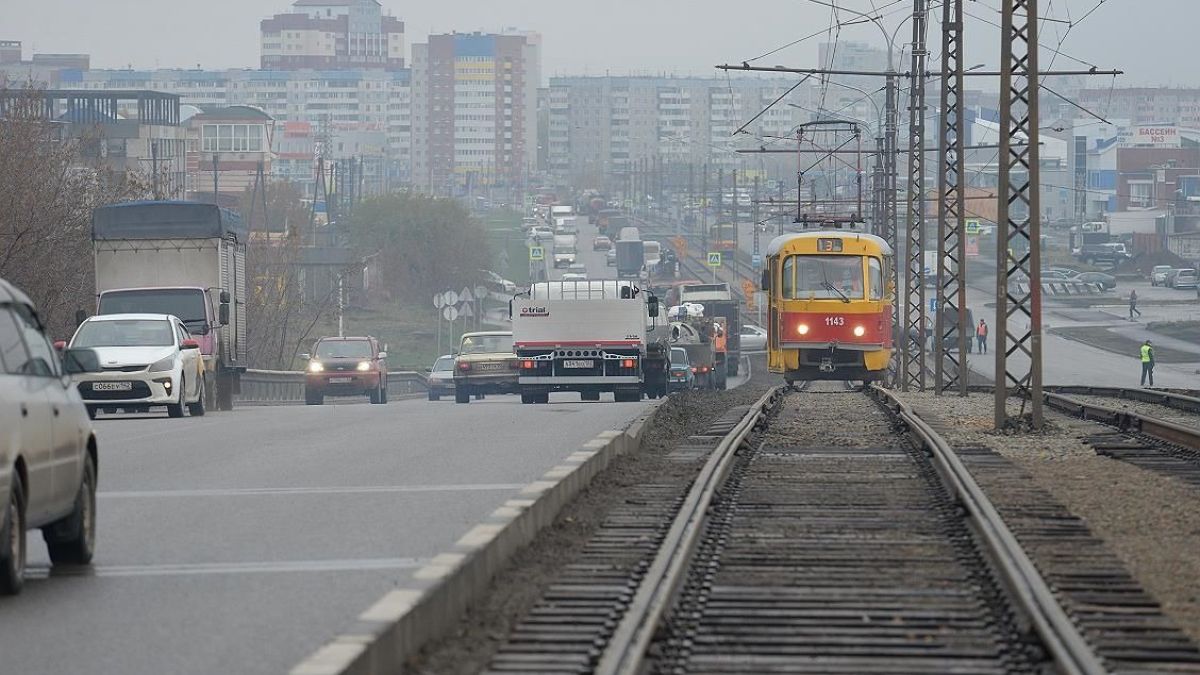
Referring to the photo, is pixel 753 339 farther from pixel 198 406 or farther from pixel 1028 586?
pixel 1028 586

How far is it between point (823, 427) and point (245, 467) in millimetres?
9314

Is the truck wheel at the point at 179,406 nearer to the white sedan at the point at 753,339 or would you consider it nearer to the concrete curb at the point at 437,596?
the concrete curb at the point at 437,596

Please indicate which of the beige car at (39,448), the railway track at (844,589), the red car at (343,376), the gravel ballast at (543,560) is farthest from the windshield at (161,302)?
the beige car at (39,448)

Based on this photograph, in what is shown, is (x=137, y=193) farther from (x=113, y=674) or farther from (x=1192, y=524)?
(x=113, y=674)

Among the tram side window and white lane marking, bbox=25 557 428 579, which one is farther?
the tram side window

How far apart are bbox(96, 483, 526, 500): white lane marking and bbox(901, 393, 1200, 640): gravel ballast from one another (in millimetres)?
4423

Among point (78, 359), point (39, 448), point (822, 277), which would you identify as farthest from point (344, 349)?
point (39, 448)

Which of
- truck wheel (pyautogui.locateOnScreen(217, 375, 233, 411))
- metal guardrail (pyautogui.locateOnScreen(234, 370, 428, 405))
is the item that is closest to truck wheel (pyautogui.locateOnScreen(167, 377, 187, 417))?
truck wheel (pyautogui.locateOnScreen(217, 375, 233, 411))

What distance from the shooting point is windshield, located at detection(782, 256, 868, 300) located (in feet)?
134

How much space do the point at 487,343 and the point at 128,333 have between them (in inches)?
796

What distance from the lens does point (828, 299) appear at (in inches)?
1607

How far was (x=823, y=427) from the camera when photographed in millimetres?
25703

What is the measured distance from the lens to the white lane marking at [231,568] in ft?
36.3

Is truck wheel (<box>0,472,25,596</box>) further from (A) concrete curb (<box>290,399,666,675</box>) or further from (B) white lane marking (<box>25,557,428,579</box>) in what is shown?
(A) concrete curb (<box>290,399,666,675</box>)
